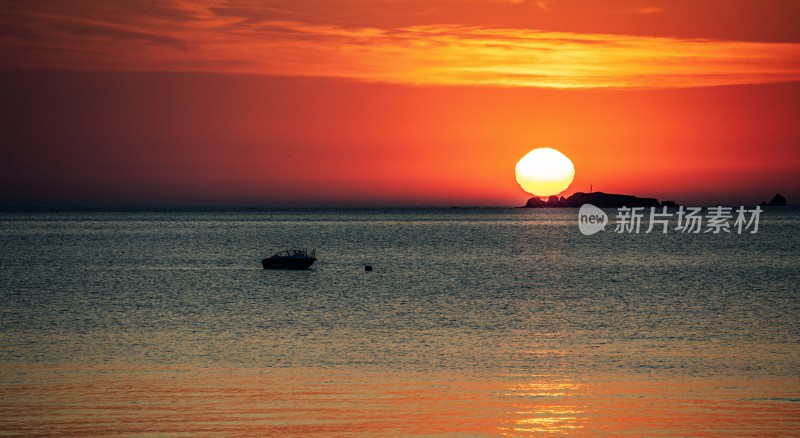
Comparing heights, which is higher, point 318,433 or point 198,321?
point 198,321

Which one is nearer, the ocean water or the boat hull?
the ocean water

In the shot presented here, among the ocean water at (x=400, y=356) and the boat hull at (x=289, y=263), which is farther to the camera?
the boat hull at (x=289, y=263)

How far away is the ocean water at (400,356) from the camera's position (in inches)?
901

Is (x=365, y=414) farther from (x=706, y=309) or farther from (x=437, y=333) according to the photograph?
(x=706, y=309)

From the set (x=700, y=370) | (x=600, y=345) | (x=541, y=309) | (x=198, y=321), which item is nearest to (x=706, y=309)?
(x=541, y=309)

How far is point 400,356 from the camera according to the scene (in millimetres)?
33375

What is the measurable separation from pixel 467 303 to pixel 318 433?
34410 millimetres

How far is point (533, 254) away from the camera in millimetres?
116312

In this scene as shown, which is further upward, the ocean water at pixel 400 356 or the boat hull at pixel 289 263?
the boat hull at pixel 289 263

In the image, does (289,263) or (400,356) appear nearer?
(400,356)

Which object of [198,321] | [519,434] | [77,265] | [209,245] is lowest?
[519,434]

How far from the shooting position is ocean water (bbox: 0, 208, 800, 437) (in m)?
22.9

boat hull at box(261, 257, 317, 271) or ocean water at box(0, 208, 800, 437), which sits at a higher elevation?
boat hull at box(261, 257, 317, 271)

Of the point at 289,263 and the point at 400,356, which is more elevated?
the point at 289,263
